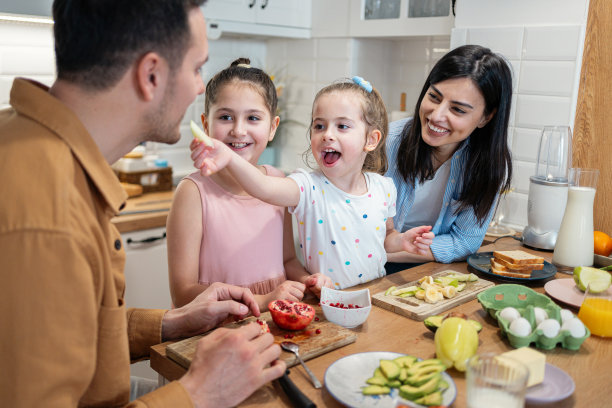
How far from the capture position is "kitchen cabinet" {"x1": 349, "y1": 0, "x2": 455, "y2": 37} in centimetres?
280

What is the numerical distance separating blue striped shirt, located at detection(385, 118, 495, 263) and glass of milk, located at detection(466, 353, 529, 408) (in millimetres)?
997

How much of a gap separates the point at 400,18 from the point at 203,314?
Answer: 7.28ft

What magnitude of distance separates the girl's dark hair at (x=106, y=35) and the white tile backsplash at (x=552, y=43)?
6.31 feet

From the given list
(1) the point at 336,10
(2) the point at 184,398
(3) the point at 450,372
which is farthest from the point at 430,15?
(2) the point at 184,398

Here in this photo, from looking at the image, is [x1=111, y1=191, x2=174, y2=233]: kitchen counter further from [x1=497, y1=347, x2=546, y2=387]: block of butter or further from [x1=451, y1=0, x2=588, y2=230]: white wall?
[x1=497, y1=347, x2=546, y2=387]: block of butter

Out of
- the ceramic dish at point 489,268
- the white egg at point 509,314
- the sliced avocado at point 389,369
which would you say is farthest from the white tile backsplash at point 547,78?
the sliced avocado at point 389,369

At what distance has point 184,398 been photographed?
3.07 feet

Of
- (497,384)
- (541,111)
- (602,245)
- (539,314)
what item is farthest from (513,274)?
(541,111)

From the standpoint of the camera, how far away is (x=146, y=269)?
2.73 metres

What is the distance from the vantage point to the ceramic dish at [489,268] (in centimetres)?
161

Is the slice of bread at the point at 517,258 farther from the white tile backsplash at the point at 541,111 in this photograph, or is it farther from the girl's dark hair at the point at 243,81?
the white tile backsplash at the point at 541,111

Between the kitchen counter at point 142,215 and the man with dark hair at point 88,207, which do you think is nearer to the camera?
the man with dark hair at point 88,207

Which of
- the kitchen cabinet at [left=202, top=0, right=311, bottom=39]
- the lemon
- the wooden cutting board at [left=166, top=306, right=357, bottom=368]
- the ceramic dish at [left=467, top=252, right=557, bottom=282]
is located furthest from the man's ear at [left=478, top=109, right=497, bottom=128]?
the kitchen cabinet at [left=202, top=0, right=311, bottom=39]

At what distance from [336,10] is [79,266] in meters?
2.82
